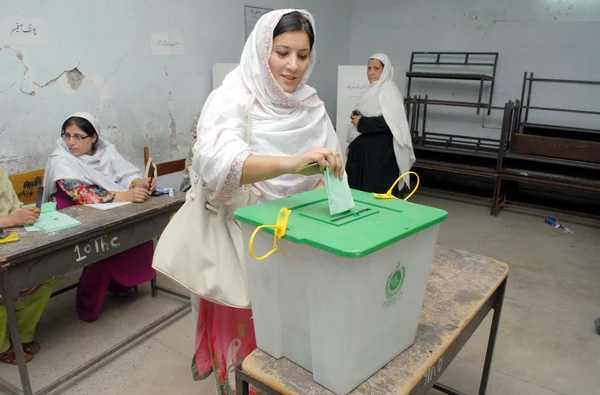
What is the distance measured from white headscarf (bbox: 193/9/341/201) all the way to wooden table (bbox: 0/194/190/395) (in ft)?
3.16

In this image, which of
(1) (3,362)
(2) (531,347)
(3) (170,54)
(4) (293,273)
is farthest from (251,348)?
(3) (170,54)

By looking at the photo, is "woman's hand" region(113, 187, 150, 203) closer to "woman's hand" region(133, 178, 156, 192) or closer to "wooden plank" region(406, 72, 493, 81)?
"woman's hand" region(133, 178, 156, 192)

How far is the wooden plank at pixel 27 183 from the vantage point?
2.49 metres

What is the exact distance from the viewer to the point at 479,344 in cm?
221

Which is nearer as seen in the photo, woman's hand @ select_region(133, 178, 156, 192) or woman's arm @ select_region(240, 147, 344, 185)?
woman's arm @ select_region(240, 147, 344, 185)

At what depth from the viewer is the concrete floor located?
1.93 metres

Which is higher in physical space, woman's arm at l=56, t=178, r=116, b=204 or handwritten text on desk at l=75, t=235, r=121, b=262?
woman's arm at l=56, t=178, r=116, b=204

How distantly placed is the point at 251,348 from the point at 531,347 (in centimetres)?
162

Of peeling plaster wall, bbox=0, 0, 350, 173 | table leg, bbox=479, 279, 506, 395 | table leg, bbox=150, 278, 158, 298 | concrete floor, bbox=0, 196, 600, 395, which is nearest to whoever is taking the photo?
table leg, bbox=479, 279, 506, 395

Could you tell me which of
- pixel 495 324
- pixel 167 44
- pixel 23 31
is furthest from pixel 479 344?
pixel 23 31

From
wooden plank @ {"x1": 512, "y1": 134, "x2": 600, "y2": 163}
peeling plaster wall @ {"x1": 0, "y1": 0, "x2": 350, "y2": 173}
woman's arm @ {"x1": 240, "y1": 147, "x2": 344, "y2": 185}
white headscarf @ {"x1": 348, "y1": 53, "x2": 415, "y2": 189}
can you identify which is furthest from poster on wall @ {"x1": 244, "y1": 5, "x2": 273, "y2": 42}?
woman's arm @ {"x1": 240, "y1": 147, "x2": 344, "y2": 185}

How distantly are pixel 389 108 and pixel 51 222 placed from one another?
258cm

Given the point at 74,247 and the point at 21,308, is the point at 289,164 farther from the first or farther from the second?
the point at 21,308

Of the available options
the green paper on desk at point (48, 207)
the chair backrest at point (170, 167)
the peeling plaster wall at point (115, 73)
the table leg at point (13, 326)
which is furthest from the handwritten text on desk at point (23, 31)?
the table leg at point (13, 326)
